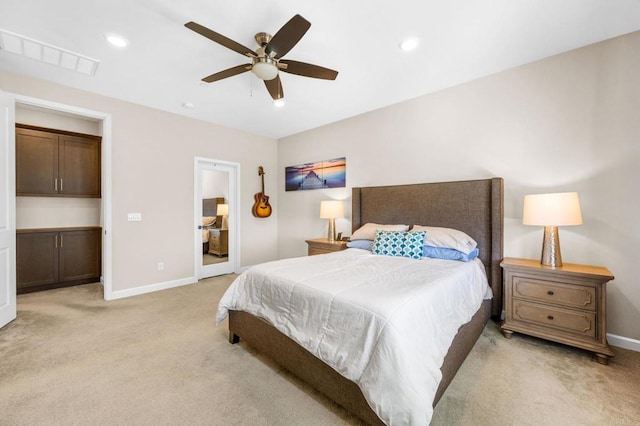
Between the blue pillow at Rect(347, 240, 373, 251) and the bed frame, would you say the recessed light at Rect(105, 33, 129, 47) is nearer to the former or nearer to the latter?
the bed frame

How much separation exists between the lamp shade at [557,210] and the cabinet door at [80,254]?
235 inches

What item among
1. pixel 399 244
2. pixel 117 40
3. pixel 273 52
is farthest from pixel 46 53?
pixel 399 244

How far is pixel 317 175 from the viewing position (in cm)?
A: 469

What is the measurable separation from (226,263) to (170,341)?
2.47 metres

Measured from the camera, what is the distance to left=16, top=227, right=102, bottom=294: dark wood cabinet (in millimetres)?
3707

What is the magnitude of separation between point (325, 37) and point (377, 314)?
2.27m

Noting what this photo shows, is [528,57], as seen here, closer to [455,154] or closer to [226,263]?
[455,154]

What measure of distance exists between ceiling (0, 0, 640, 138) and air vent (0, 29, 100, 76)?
77 millimetres

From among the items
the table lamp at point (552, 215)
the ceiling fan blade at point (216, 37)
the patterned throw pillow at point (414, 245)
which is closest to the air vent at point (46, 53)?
the ceiling fan blade at point (216, 37)

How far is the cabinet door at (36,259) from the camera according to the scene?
12.1ft

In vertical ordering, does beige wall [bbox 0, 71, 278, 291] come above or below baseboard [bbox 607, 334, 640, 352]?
above

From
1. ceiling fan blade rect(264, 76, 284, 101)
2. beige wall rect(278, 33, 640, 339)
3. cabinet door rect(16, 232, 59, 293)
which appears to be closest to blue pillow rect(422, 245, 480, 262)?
beige wall rect(278, 33, 640, 339)

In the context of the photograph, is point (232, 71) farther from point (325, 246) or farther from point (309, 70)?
point (325, 246)

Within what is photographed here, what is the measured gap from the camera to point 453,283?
6.23 feet
